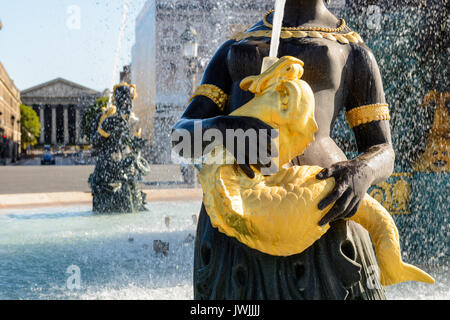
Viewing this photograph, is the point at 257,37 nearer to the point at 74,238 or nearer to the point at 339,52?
the point at 339,52

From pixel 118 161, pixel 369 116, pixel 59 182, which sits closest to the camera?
pixel 369 116

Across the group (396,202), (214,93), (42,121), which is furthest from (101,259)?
(42,121)

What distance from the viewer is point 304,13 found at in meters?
2.11

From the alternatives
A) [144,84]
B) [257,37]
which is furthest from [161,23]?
[257,37]

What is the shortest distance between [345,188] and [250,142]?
344 millimetres

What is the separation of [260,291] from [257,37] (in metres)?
0.93

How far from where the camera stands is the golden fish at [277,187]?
5.51 feet

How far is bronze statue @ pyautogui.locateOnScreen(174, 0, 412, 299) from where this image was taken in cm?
180

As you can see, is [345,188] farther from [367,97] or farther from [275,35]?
[275,35]

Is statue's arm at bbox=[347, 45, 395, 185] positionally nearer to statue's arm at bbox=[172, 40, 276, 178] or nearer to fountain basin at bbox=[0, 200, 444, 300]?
statue's arm at bbox=[172, 40, 276, 178]

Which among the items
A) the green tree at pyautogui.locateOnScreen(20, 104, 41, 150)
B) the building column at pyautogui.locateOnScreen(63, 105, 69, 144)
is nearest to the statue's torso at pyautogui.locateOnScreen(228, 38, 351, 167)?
the green tree at pyautogui.locateOnScreen(20, 104, 41, 150)

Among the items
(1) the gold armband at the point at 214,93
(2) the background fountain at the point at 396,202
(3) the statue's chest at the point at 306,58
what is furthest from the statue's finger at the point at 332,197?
(2) the background fountain at the point at 396,202

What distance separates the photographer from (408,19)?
530 cm
